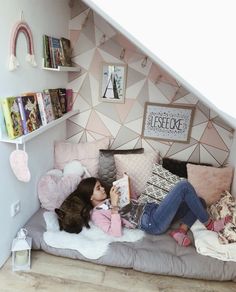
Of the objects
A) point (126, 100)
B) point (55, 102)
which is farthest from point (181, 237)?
point (55, 102)

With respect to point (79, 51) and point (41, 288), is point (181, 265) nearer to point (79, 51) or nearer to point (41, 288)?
point (41, 288)

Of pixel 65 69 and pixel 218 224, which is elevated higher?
pixel 65 69

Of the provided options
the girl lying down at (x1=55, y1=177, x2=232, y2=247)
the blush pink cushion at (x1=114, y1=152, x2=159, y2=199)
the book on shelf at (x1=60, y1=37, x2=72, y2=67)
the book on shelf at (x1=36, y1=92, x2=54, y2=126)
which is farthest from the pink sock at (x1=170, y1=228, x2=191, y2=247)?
the book on shelf at (x1=60, y1=37, x2=72, y2=67)

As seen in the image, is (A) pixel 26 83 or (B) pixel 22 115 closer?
(B) pixel 22 115

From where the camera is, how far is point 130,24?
2.50 feet

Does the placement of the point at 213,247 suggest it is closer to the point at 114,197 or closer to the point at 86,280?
the point at 114,197

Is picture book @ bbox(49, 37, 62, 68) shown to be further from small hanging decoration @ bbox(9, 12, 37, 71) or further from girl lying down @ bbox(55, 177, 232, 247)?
girl lying down @ bbox(55, 177, 232, 247)

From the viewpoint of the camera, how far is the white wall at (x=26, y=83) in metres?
1.74

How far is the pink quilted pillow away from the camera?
2.33 meters

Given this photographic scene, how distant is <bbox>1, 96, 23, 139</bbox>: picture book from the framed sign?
1368 millimetres

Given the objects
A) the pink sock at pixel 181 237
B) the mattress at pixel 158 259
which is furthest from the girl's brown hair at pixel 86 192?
the pink sock at pixel 181 237

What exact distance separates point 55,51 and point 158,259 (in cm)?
183

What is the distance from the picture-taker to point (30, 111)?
196 cm

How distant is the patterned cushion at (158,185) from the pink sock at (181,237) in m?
0.32
